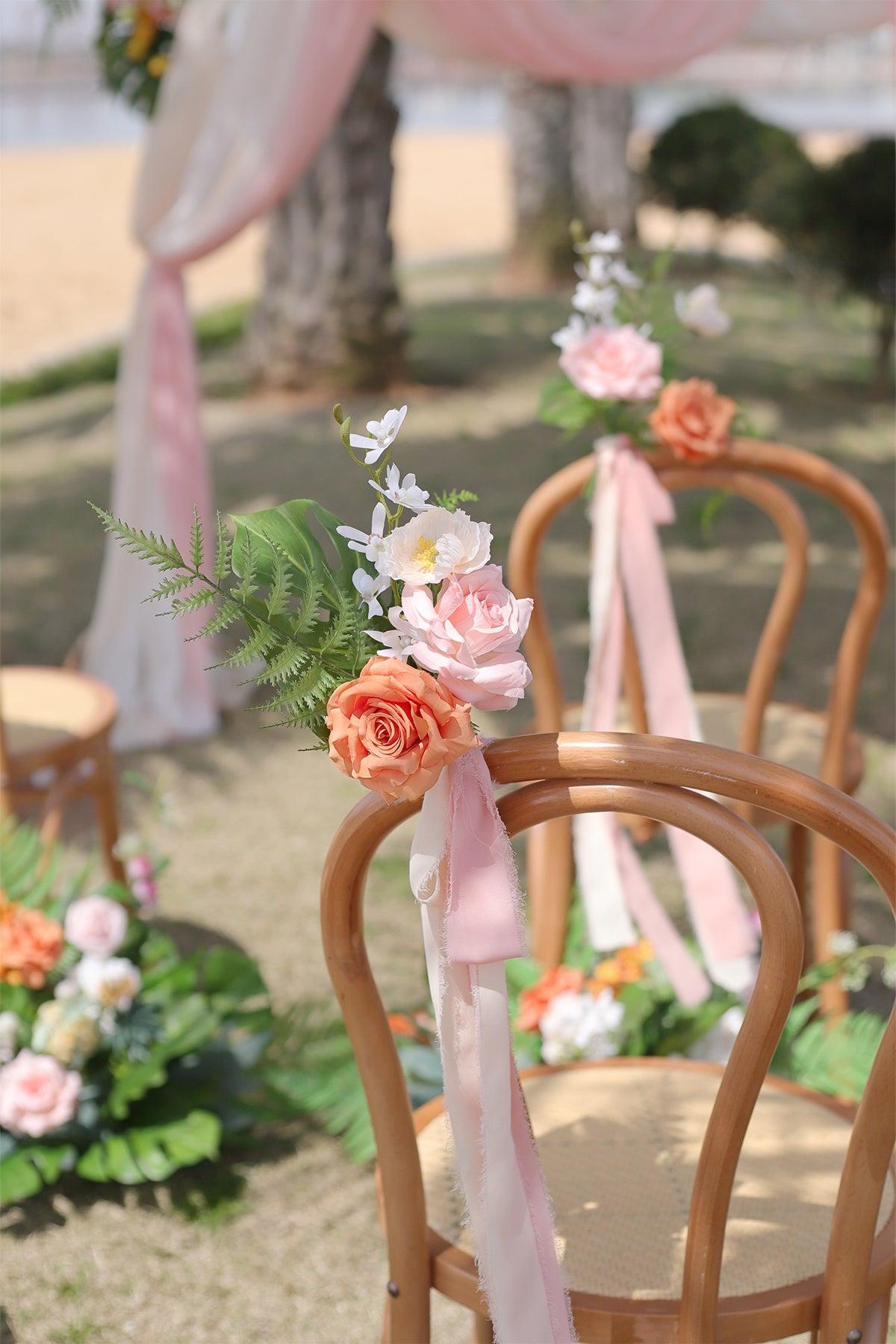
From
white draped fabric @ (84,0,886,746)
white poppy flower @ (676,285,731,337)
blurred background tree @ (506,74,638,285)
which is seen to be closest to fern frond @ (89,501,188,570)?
white poppy flower @ (676,285,731,337)

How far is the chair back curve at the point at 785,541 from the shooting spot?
2146 millimetres

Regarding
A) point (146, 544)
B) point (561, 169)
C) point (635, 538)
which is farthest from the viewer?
point (561, 169)

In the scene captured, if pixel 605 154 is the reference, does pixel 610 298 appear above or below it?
below

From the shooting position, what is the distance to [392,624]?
122 cm

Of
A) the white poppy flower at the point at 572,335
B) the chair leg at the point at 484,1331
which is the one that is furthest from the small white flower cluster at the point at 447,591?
the white poppy flower at the point at 572,335

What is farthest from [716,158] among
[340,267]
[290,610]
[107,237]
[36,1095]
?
[290,610]

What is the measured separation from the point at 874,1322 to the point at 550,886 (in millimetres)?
935

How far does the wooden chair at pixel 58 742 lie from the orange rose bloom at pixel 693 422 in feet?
4.29

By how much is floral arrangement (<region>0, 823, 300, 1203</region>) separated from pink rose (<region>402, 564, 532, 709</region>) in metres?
1.29

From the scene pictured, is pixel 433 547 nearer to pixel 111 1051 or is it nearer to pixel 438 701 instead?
pixel 438 701

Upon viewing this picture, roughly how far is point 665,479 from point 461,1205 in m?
1.17

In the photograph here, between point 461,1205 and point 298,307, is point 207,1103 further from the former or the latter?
point 298,307

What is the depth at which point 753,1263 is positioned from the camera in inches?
55.7

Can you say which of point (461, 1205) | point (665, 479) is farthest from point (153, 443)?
point (461, 1205)
